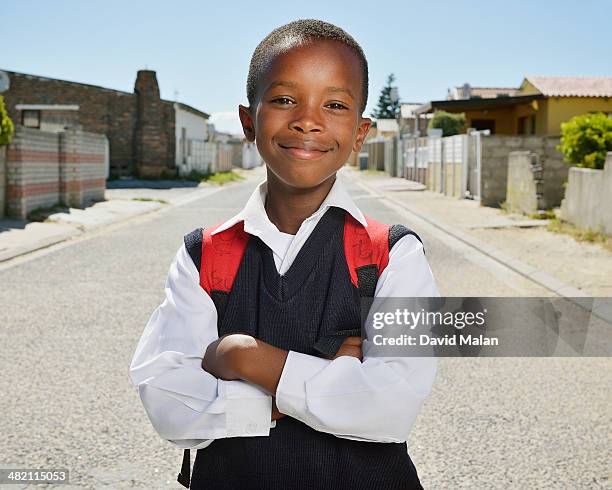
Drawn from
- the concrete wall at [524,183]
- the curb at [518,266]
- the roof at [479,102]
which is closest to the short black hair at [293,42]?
the curb at [518,266]

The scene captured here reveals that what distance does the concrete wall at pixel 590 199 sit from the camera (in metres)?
11.4

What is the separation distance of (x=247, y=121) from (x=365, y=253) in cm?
41

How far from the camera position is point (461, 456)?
357 centimetres

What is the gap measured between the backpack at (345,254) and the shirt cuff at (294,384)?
0.34ft

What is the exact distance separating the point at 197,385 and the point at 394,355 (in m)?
0.39

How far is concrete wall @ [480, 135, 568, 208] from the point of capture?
18.3 metres

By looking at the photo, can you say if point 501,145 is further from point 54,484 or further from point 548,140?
point 54,484

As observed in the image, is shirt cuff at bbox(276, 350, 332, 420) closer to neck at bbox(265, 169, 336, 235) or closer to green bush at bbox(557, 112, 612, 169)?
neck at bbox(265, 169, 336, 235)

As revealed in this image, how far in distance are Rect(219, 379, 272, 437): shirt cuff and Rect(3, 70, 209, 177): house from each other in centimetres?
3567

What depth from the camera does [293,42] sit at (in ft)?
5.25

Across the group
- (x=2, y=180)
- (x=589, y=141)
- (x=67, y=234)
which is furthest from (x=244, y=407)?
(x=2, y=180)

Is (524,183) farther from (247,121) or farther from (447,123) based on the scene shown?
(447,123)


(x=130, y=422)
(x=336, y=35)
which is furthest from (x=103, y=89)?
(x=336, y=35)

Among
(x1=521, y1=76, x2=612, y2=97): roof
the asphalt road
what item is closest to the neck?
the asphalt road
